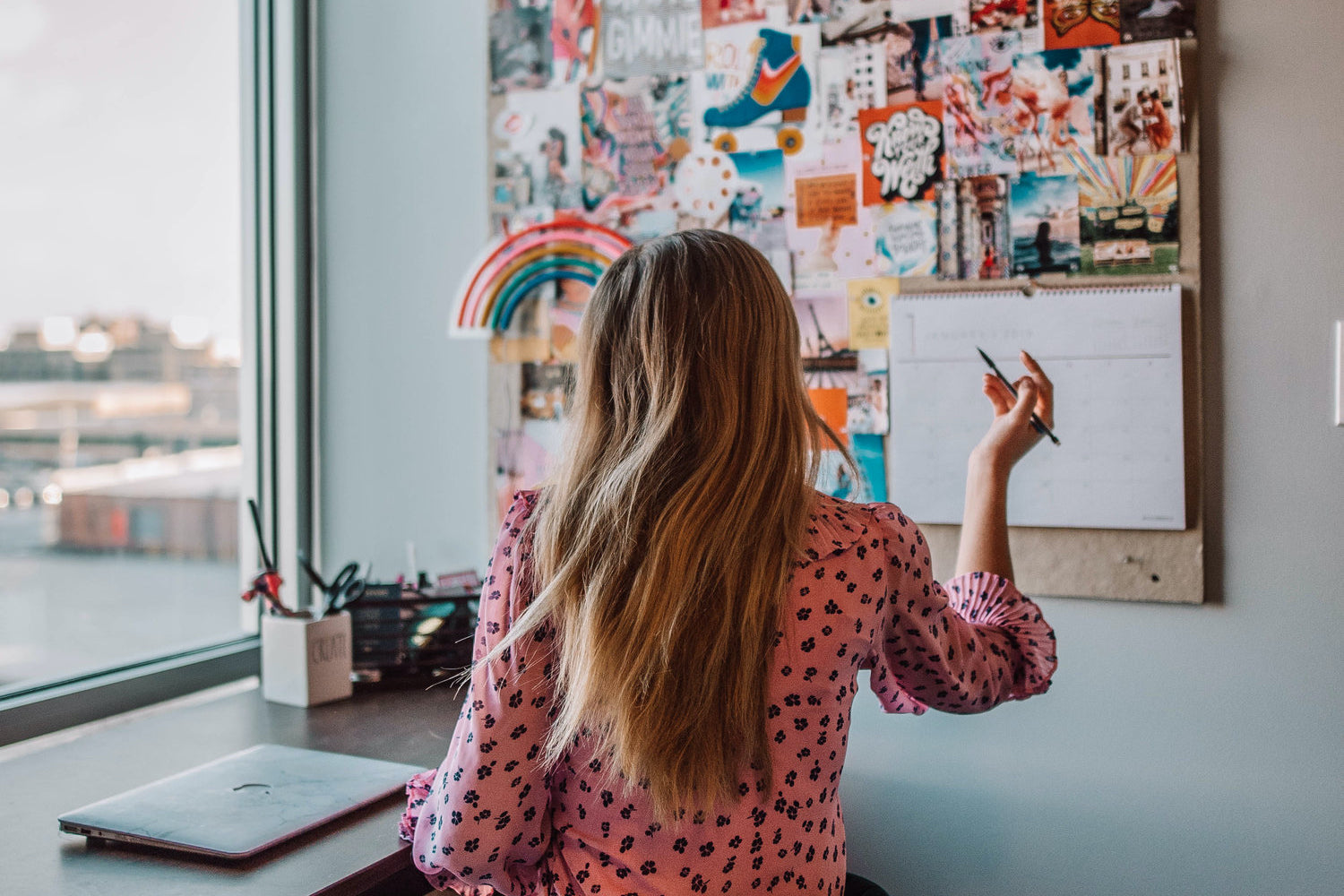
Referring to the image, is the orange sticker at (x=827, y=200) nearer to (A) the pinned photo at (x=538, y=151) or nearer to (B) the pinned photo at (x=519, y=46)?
(A) the pinned photo at (x=538, y=151)

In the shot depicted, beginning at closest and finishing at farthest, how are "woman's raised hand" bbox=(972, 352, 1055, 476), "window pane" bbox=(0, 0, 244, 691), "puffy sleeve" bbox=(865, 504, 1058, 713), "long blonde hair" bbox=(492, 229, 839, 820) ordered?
"long blonde hair" bbox=(492, 229, 839, 820), "puffy sleeve" bbox=(865, 504, 1058, 713), "woman's raised hand" bbox=(972, 352, 1055, 476), "window pane" bbox=(0, 0, 244, 691)

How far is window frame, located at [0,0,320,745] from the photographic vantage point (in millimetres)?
1904

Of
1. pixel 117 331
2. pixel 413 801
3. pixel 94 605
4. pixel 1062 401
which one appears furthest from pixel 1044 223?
pixel 94 605

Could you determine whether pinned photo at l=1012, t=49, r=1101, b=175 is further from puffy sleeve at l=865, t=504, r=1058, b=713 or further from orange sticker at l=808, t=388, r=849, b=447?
puffy sleeve at l=865, t=504, r=1058, b=713

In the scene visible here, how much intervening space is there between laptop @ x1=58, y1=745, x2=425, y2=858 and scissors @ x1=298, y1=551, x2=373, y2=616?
1.06 feet

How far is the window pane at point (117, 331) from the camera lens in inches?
62.3

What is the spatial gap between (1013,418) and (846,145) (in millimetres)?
511

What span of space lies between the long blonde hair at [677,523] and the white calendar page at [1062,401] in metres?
0.57

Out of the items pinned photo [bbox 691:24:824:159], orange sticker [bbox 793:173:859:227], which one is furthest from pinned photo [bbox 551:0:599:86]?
orange sticker [bbox 793:173:859:227]

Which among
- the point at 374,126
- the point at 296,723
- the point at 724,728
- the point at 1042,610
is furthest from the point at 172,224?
the point at 1042,610

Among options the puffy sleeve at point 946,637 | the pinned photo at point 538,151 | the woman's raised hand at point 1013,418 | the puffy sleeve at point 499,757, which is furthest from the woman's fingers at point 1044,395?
the pinned photo at point 538,151

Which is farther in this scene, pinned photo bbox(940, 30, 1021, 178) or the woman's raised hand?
pinned photo bbox(940, 30, 1021, 178)

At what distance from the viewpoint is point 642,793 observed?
3.11 feet

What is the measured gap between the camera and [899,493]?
1.55 meters
